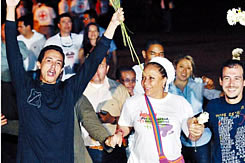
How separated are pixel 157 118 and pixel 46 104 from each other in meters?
0.93

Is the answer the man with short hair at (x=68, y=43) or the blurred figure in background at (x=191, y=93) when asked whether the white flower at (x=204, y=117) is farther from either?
the man with short hair at (x=68, y=43)

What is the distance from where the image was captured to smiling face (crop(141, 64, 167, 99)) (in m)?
5.33

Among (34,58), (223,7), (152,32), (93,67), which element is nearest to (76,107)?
(93,67)

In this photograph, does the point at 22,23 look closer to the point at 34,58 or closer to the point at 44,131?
the point at 34,58

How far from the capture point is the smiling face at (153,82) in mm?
5328

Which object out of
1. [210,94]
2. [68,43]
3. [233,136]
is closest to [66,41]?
[68,43]

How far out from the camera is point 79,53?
873 centimetres

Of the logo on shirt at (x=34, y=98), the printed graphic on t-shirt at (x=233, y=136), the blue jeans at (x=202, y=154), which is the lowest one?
the blue jeans at (x=202, y=154)

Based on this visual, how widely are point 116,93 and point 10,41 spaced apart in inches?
79.7

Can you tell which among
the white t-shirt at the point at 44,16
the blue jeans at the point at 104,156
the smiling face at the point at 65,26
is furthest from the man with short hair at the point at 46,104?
the white t-shirt at the point at 44,16

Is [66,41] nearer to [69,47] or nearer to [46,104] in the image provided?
[69,47]

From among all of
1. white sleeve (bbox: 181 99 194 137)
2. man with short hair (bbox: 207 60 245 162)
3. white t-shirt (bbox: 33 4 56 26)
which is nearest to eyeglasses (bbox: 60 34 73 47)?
white t-shirt (bbox: 33 4 56 26)

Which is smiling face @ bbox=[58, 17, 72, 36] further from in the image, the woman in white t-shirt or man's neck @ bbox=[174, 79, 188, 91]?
the woman in white t-shirt

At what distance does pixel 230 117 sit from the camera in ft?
17.6
